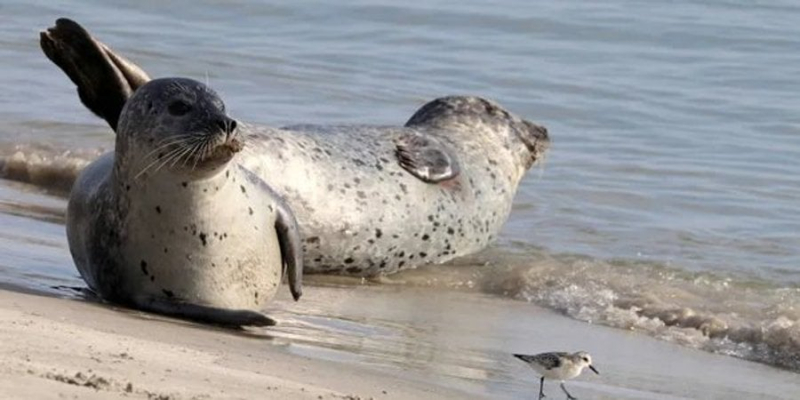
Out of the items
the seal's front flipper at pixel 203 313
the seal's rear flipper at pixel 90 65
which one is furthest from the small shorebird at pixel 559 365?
the seal's rear flipper at pixel 90 65

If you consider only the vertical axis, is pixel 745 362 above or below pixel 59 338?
below

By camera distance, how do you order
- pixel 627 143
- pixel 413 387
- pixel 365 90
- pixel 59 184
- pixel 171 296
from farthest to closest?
pixel 365 90, pixel 627 143, pixel 59 184, pixel 171 296, pixel 413 387

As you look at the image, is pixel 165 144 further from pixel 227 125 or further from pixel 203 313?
pixel 203 313

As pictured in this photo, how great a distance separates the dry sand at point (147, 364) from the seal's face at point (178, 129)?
554mm

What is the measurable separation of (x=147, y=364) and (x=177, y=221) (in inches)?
68.3

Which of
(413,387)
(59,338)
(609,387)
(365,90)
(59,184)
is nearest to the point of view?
(59,338)

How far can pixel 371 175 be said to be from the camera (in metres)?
8.15

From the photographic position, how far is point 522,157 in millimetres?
9562

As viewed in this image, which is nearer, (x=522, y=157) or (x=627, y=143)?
(x=522, y=157)

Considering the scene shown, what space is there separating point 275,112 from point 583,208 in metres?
2.77

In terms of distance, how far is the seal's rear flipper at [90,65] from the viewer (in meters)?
6.99

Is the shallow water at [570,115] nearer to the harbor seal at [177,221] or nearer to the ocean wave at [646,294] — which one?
the ocean wave at [646,294]

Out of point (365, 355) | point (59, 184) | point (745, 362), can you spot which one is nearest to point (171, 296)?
point (365, 355)

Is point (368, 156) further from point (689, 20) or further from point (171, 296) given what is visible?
point (689, 20)
